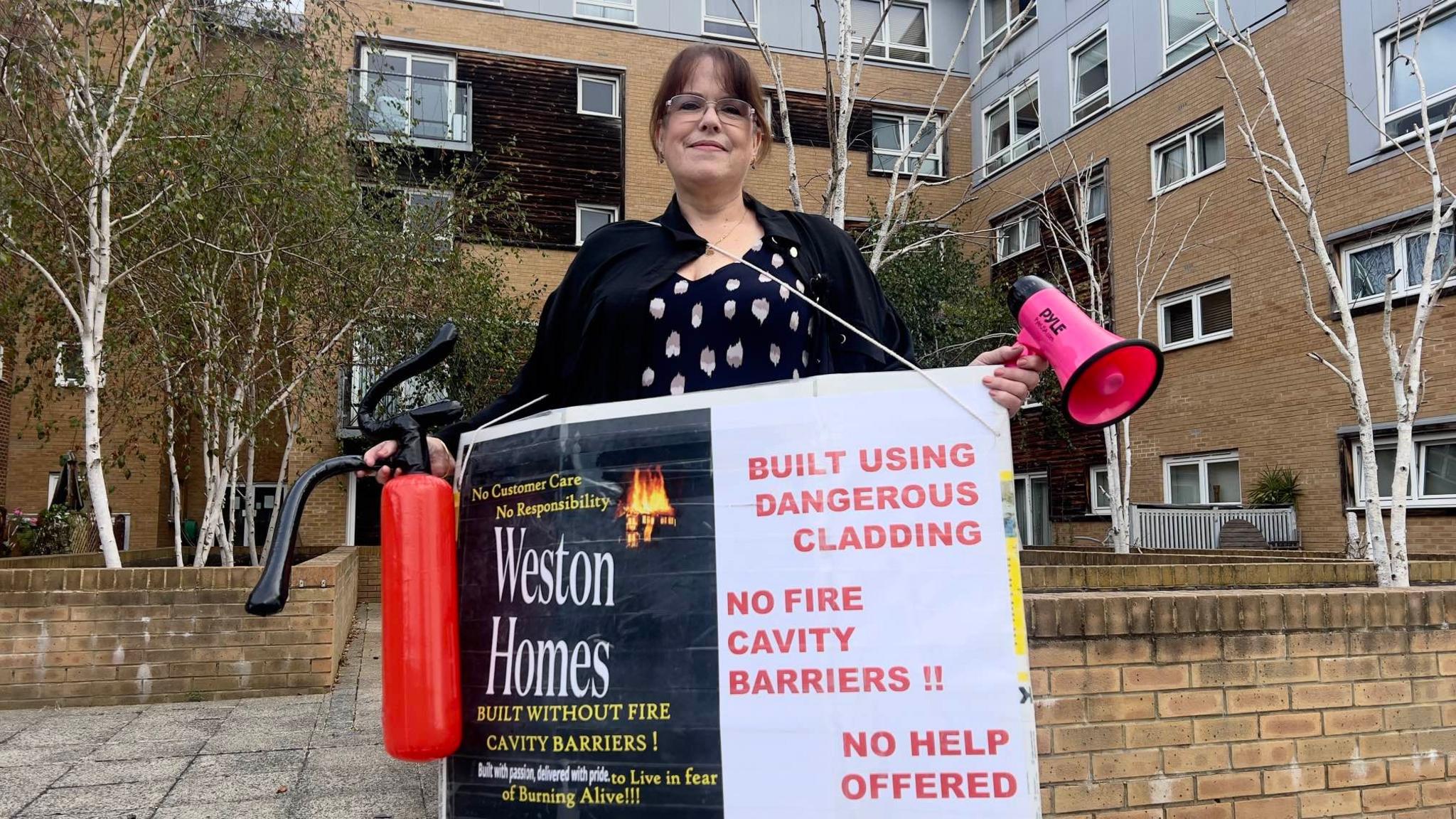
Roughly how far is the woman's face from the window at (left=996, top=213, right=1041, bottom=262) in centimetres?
1740

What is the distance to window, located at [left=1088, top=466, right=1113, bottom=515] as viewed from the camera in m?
17.6

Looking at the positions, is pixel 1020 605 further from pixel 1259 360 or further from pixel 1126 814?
pixel 1259 360

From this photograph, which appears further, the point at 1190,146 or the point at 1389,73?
the point at 1190,146

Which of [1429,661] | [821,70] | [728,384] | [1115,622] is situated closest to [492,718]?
[728,384]

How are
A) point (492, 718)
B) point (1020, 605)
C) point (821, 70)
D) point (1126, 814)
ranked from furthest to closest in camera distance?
point (821, 70)
point (1126, 814)
point (492, 718)
point (1020, 605)

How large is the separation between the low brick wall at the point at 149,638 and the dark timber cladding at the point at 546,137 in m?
12.2

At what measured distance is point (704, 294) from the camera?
1764 mm

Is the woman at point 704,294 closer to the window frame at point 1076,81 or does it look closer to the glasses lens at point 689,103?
the glasses lens at point 689,103

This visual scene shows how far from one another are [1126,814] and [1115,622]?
60cm

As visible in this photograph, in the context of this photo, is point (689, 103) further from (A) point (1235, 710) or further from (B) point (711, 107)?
(A) point (1235, 710)

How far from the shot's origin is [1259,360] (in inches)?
576

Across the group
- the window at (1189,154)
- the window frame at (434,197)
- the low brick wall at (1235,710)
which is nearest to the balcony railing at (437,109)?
the window frame at (434,197)

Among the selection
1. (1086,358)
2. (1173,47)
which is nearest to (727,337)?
(1086,358)

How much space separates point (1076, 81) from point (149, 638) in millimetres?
17675
